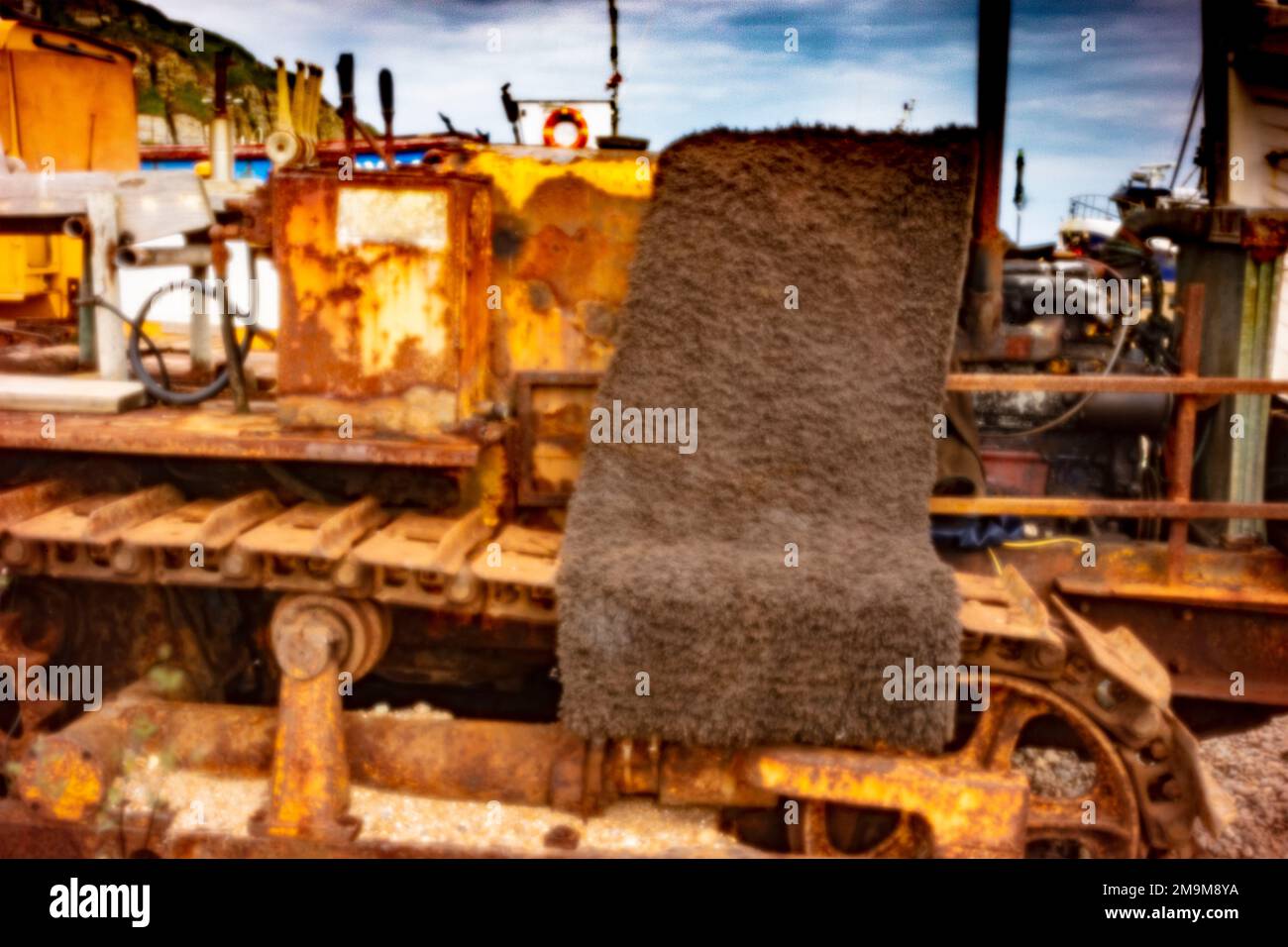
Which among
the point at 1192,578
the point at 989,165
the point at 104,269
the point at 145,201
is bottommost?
the point at 1192,578

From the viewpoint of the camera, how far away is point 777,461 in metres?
3.46

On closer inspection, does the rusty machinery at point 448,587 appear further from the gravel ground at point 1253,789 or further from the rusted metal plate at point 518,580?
the gravel ground at point 1253,789

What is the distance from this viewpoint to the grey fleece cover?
9.86 feet

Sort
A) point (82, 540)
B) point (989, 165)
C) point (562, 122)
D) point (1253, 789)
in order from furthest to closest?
point (1253, 789)
point (562, 122)
point (989, 165)
point (82, 540)

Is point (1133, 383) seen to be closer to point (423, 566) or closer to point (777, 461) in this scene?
point (777, 461)

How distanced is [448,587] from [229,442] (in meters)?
0.89

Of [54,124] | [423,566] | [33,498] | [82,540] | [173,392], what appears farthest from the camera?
[54,124]

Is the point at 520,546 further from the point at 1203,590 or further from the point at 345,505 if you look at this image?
the point at 1203,590

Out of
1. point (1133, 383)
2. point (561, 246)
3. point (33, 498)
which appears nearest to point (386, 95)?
point (561, 246)

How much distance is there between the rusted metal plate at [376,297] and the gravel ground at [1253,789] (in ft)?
10.6

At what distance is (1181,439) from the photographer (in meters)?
3.57
